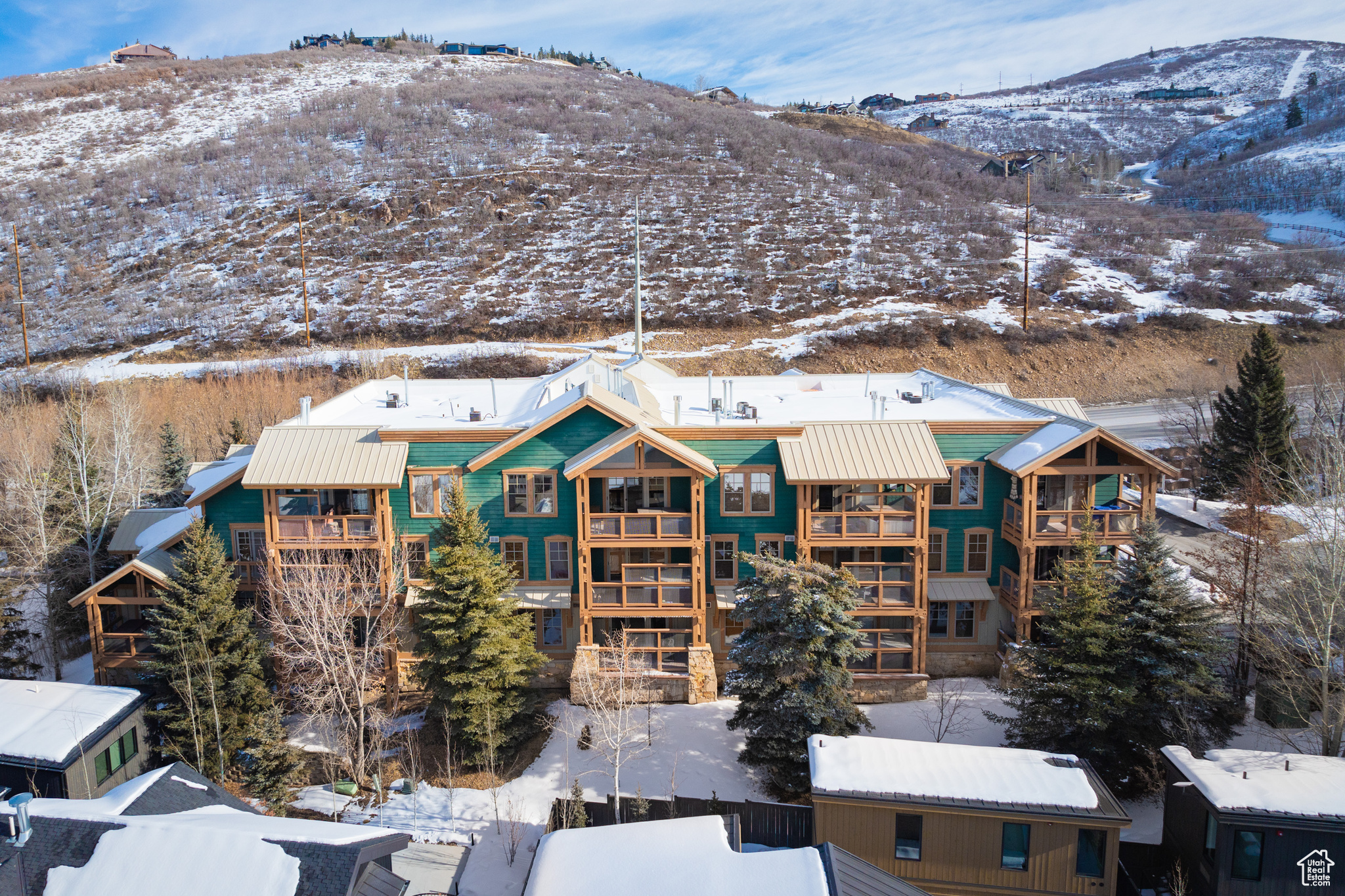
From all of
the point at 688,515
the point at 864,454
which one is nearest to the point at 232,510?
the point at 688,515

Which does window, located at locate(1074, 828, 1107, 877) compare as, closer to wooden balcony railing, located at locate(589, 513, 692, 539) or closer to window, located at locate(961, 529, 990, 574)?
window, located at locate(961, 529, 990, 574)

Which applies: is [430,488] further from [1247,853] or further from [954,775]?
[1247,853]

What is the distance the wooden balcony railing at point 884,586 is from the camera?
70.6 feet

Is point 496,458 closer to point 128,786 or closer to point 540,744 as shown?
point 540,744

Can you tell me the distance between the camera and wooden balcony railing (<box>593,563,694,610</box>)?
21.5 metres

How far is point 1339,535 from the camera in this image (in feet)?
58.5

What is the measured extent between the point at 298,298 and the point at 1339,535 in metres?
71.3

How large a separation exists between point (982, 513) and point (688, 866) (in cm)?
1546

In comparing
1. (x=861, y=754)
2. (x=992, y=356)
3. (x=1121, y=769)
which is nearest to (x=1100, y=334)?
(x=992, y=356)

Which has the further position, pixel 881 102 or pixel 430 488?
pixel 881 102

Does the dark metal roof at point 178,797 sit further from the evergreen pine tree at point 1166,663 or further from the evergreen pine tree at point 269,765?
the evergreen pine tree at point 1166,663

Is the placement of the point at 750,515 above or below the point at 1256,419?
below

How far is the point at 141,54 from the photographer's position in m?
141

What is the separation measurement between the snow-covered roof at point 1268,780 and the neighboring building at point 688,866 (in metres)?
6.84
